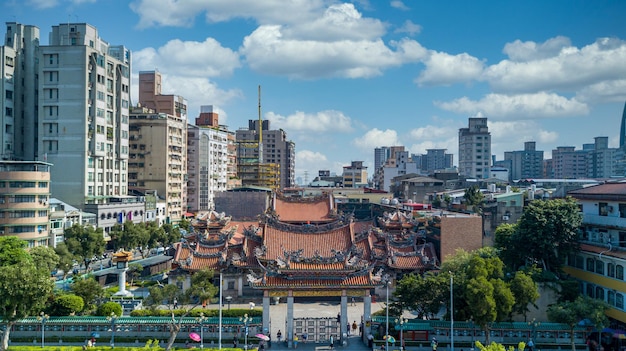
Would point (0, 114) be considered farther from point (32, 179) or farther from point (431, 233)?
point (431, 233)

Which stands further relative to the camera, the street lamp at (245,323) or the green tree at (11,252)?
the green tree at (11,252)

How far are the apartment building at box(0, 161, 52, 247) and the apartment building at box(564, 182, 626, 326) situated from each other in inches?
2202

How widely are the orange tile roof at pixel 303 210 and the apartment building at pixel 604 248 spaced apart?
3233 cm

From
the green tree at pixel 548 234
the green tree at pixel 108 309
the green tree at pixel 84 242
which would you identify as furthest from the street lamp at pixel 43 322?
the green tree at pixel 548 234

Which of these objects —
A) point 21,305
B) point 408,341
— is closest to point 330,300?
point 408,341

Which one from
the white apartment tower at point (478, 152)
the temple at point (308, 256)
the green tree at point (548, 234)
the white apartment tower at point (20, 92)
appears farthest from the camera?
the white apartment tower at point (478, 152)

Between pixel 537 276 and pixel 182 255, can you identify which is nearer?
pixel 537 276

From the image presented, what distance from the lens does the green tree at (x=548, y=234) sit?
45906 mm

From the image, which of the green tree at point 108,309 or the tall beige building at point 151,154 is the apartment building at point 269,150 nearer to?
the tall beige building at point 151,154

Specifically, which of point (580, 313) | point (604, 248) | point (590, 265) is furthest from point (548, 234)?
point (580, 313)

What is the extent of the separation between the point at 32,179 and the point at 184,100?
5981 cm

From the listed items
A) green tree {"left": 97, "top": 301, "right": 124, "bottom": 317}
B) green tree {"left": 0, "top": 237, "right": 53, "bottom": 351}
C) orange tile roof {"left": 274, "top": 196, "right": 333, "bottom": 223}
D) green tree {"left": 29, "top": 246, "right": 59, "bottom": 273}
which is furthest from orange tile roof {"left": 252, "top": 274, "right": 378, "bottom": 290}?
orange tile roof {"left": 274, "top": 196, "right": 333, "bottom": 223}

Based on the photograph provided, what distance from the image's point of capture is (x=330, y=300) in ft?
185

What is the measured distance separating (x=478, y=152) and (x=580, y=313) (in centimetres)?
13643
